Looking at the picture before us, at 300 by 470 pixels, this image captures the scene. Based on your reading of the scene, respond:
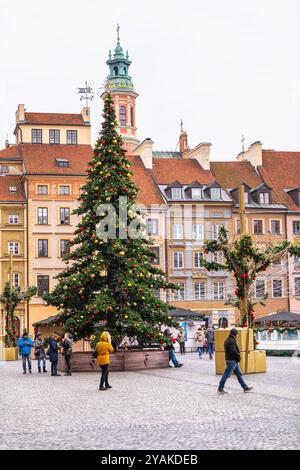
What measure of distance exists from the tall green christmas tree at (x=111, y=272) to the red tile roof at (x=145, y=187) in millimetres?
35236

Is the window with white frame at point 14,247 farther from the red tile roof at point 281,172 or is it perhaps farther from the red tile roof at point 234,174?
the red tile roof at point 281,172

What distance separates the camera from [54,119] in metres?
72.6

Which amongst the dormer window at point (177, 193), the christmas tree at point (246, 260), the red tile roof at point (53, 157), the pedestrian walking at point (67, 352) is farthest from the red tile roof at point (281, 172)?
the christmas tree at point (246, 260)

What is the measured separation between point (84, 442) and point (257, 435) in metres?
2.26

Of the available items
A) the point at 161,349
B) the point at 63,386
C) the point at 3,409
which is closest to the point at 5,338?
the point at 161,349

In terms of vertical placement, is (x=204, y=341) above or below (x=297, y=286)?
below

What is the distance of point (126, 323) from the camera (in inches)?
1222

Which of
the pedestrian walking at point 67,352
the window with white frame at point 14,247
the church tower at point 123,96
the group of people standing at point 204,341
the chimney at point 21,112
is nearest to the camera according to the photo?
the pedestrian walking at point 67,352

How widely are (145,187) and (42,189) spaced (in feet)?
27.0

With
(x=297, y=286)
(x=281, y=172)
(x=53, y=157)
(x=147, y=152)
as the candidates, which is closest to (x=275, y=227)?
(x=297, y=286)

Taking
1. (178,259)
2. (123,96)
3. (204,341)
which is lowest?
(204,341)

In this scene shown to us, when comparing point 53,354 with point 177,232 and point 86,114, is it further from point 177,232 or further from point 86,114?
point 86,114

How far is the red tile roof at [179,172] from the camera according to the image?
71.5 metres

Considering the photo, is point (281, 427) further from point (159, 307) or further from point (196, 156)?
point (196, 156)
